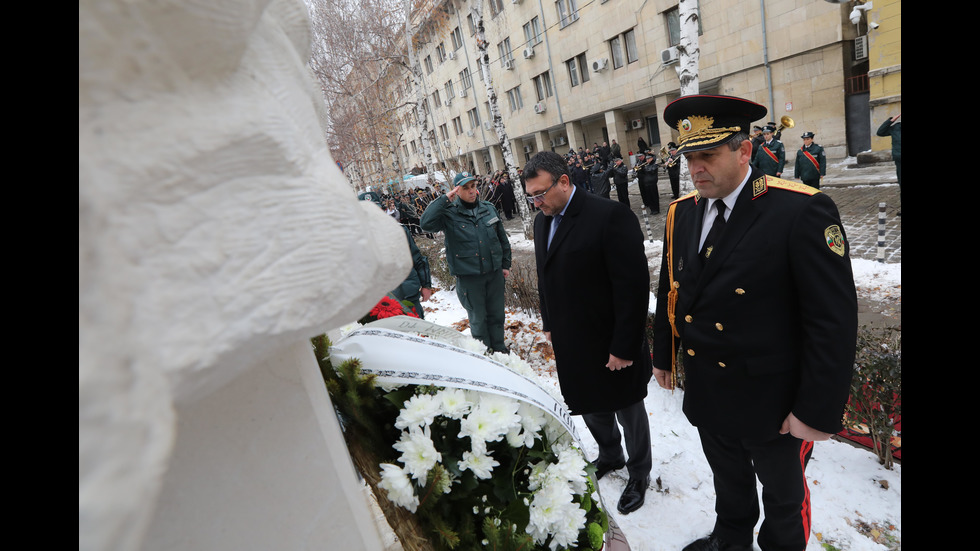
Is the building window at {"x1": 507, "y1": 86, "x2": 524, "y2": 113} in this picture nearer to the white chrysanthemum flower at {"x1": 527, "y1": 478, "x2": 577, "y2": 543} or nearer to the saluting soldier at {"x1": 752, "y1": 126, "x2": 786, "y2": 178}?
the saluting soldier at {"x1": 752, "y1": 126, "x2": 786, "y2": 178}

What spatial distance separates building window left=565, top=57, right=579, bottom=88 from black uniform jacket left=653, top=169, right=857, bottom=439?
818 inches

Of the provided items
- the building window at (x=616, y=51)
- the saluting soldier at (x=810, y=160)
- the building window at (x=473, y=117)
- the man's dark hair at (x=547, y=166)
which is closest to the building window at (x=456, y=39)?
the building window at (x=473, y=117)

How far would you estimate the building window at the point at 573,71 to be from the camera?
20750mm

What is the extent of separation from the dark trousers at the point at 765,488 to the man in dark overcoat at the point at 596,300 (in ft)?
1.71

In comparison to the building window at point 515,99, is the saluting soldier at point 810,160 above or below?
below

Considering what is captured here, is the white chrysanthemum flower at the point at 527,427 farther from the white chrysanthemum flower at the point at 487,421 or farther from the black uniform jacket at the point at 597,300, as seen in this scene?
the black uniform jacket at the point at 597,300

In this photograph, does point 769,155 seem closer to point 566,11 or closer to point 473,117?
point 566,11

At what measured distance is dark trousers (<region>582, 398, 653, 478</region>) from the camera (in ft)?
9.15

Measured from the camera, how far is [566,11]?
19.7 m

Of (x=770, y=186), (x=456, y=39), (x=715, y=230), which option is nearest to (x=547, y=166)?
(x=715, y=230)

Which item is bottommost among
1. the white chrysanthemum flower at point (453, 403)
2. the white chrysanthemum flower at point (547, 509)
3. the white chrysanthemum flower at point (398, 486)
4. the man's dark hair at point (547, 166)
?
the white chrysanthemum flower at point (547, 509)

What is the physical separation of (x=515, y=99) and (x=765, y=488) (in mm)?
25372

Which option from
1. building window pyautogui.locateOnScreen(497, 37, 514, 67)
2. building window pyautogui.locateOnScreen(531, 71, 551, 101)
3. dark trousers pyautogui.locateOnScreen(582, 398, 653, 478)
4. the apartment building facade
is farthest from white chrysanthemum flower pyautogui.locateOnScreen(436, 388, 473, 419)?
building window pyautogui.locateOnScreen(497, 37, 514, 67)

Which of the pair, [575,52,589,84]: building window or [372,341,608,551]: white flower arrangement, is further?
[575,52,589,84]: building window
